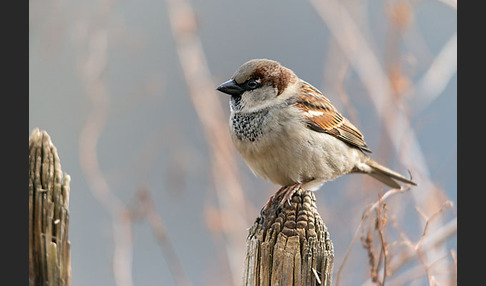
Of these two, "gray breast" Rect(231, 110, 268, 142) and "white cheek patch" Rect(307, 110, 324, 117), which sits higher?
"white cheek patch" Rect(307, 110, 324, 117)

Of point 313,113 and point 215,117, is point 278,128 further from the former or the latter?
point 215,117

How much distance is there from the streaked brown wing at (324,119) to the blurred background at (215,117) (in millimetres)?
98

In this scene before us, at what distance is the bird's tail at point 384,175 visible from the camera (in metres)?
3.53

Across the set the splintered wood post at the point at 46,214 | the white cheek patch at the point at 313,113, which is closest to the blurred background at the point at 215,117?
the white cheek patch at the point at 313,113

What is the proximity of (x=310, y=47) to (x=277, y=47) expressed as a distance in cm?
29

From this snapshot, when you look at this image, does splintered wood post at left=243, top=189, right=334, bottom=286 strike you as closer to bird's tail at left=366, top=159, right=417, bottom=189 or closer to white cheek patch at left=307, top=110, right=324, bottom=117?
white cheek patch at left=307, top=110, right=324, bottom=117

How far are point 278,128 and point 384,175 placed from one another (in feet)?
3.44

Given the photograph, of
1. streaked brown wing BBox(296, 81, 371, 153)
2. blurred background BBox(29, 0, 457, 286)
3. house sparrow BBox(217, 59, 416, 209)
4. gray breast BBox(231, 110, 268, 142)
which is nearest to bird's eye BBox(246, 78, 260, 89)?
house sparrow BBox(217, 59, 416, 209)

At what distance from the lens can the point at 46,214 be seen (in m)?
1.68

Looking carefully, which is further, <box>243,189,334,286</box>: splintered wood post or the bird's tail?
the bird's tail

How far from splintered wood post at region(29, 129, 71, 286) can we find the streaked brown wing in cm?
162

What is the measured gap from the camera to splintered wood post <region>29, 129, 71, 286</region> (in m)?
1.66

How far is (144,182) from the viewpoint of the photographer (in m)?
3.77

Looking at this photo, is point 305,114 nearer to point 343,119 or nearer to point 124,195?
point 343,119
